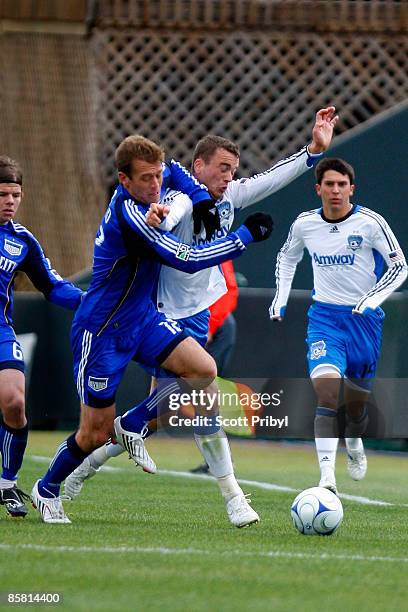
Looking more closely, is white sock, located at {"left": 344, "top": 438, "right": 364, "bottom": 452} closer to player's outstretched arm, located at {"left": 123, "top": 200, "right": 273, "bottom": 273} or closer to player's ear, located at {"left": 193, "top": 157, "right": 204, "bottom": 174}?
player's ear, located at {"left": 193, "top": 157, "right": 204, "bottom": 174}

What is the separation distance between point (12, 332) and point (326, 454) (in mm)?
2362

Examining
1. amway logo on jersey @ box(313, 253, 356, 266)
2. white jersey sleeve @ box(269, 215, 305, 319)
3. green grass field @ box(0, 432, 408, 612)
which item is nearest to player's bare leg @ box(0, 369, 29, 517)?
green grass field @ box(0, 432, 408, 612)

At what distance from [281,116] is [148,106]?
4.98 feet

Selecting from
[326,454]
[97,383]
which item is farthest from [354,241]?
[97,383]

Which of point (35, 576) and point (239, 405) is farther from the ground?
point (35, 576)

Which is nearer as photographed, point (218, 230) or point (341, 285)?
point (218, 230)

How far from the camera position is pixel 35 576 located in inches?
207

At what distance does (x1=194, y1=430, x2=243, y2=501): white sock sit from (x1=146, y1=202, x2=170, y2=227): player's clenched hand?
3.91ft

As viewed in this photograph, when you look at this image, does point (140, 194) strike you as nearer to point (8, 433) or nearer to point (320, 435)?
point (8, 433)

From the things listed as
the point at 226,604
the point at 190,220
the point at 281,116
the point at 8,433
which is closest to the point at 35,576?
the point at 226,604

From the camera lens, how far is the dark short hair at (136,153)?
23.1 ft

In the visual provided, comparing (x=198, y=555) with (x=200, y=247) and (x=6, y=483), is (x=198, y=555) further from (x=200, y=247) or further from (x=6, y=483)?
(x=6, y=483)

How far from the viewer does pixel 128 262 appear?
7.16 metres

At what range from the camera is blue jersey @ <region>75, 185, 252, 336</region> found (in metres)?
6.91
